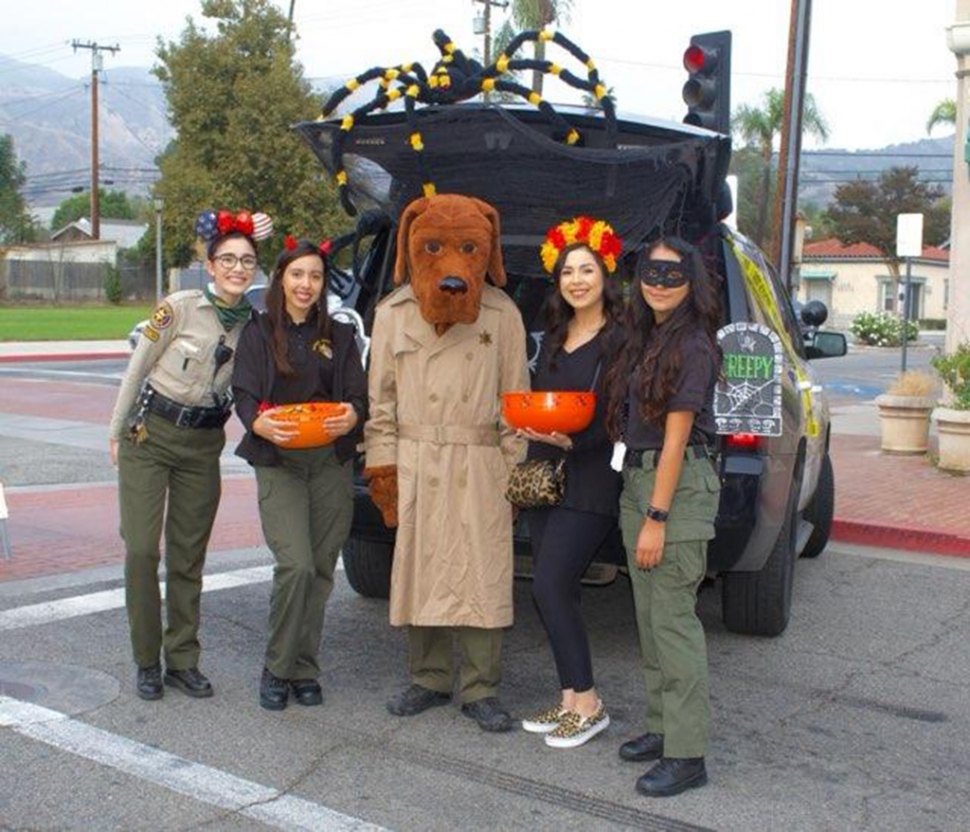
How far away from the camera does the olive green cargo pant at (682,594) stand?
4293mm

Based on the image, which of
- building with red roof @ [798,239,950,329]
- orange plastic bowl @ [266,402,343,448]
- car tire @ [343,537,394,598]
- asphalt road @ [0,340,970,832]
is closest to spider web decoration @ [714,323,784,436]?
asphalt road @ [0,340,970,832]

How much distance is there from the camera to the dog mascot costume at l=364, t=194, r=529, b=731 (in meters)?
4.84

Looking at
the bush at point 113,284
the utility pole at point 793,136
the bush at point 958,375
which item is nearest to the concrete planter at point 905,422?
the bush at point 958,375

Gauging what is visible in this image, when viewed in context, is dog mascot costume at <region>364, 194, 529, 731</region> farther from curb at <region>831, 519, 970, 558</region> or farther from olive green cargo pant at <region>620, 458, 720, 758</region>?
curb at <region>831, 519, 970, 558</region>

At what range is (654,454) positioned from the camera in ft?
14.1

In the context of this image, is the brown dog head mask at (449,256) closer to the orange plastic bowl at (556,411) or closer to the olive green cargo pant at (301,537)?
the orange plastic bowl at (556,411)

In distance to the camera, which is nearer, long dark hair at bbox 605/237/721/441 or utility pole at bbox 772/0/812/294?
long dark hair at bbox 605/237/721/441

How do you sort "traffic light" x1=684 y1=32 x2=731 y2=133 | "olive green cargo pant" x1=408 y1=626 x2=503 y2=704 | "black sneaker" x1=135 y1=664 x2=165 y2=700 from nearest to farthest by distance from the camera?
"olive green cargo pant" x1=408 y1=626 x2=503 y2=704, "black sneaker" x1=135 y1=664 x2=165 y2=700, "traffic light" x1=684 y1=32 x2=731 y2=133

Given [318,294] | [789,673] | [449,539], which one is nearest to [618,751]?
[449,539]

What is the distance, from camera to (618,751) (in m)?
4.68

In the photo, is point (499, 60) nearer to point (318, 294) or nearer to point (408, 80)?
point (408, 80)

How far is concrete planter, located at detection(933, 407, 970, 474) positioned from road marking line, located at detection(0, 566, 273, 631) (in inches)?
250

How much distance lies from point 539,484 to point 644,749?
0.96 meters

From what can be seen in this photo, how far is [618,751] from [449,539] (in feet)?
3.10
